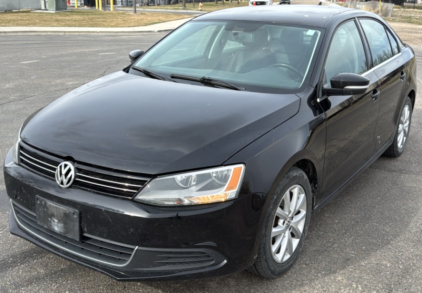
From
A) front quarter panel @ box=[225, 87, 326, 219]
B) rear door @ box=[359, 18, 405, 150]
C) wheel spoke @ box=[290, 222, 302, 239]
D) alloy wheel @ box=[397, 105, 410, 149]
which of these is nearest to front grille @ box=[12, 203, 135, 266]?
front quarter panel @ box=[225, 87, 326, 219]

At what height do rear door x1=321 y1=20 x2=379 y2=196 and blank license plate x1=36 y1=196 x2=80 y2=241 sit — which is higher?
rear door x1=321 y1=20 x2=379 y2=196

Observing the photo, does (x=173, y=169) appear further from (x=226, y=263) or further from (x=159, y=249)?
(x=226, y=263)

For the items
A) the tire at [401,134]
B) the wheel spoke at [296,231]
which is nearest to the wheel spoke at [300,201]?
the wheel spoke at [296,231]

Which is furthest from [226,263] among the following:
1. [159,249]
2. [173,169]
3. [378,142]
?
[378,142]

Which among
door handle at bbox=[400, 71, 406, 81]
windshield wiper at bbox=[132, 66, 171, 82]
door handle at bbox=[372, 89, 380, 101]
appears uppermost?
windshield wiper at bbox=[132, 66, 171, 82]

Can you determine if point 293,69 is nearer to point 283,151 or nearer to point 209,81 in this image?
point 209,81

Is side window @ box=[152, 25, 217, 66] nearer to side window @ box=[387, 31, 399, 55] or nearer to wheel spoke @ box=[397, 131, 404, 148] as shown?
side window @ box=[387, 31, 399, 55]

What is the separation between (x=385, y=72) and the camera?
14.5 ft

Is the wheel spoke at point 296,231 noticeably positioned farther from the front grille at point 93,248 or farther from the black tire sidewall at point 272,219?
the front grille at point 93,248

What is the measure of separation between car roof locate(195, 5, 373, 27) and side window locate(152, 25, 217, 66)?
0.17 m

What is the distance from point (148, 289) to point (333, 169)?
1577 millimetres

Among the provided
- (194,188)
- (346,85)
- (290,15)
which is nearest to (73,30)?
(290,15)

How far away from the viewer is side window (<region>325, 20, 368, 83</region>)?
12.1 ft

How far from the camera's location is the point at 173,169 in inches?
98.6
